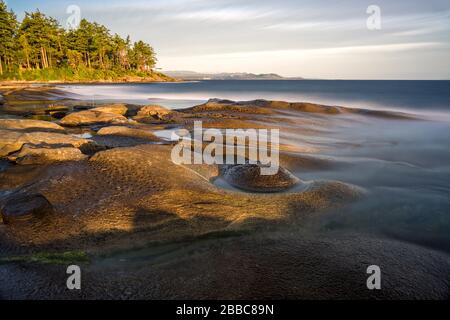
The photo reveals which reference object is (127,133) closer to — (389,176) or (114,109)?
(389,176)

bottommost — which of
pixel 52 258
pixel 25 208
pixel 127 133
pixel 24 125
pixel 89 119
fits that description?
pixel 52 258

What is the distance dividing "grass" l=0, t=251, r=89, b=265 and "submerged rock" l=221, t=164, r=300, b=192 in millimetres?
4356

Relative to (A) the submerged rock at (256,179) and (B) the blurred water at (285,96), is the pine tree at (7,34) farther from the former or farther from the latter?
(A) the submerged rock at (256,179)

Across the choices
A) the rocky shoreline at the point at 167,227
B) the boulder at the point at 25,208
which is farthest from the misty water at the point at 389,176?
the boulder at the point at 25,208

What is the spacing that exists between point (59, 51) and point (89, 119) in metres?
74.5

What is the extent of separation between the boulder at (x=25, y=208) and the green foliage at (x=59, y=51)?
69498 mm

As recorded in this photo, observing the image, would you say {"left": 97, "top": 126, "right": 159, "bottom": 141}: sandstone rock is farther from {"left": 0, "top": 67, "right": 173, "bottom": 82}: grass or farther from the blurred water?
{"left": 0, "top": 67, "right": 173, "bottom": 82}: grass

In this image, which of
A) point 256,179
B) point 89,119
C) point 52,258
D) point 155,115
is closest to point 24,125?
point 89,119

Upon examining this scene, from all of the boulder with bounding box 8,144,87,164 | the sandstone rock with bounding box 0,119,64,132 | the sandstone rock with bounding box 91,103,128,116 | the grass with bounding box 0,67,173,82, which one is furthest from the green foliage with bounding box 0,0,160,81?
the boulder with bounding box 8,144,87,164

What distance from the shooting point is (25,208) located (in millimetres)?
6504

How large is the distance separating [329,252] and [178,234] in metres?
2.65

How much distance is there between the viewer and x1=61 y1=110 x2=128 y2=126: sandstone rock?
64.5 feet
